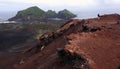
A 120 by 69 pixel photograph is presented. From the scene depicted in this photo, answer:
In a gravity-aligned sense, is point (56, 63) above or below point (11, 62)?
above

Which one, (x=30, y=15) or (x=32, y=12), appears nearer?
(x=30, y=15)

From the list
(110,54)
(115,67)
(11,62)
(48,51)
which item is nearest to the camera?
(115,67)

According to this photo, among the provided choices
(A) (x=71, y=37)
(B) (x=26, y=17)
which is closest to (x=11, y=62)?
(A) (x=71, y=37)

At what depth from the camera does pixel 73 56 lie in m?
21.3

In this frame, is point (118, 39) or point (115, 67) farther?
point (118, 39)

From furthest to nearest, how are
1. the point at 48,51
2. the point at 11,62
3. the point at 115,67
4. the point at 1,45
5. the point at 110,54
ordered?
the point at 1,45 → the point at 11,62 → the point at 48,51 → the point at 110,54 → the point at 115,67

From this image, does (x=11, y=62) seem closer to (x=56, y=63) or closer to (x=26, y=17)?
(x=56, y=63)

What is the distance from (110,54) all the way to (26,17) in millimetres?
99138

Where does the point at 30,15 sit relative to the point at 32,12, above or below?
below

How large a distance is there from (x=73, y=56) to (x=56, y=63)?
2800 mm

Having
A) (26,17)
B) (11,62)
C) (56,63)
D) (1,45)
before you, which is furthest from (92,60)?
(26,17)

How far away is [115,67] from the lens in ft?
68.2

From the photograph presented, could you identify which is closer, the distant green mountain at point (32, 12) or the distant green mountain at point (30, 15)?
the distant green mountain at point (30, 15)

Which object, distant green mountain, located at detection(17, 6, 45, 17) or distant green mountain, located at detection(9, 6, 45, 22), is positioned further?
distant green mountain, located at detection(17, 6, 45, 17)
